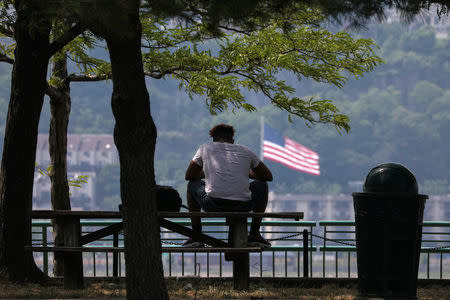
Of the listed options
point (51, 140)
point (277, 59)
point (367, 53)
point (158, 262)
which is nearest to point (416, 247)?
point (158, 262)

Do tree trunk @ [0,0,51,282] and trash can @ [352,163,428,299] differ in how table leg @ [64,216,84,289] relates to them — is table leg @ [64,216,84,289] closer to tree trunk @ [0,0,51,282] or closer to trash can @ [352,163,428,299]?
tree trunk @ [0,0,51,282]

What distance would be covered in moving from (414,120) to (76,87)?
75.9 meters

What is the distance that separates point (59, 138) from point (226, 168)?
6.02 metres

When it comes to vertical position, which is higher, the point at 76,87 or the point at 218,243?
the point at 76,87

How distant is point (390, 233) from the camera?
6758 millimetres

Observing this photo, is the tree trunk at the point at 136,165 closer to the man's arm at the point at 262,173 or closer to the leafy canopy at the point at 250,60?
the man's arm at the point at 262,173

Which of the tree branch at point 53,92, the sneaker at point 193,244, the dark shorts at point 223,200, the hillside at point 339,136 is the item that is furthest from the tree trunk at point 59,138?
the hillside at point 339,136

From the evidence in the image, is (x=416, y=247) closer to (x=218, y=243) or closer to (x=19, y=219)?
(x=218, y=243)

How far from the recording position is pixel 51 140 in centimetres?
1252

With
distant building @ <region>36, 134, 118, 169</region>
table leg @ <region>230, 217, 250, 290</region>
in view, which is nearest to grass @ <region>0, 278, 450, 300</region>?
table leg @ <region>230, 217, 250, 290</region>

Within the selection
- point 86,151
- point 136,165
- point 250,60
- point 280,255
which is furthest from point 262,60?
point 86,151

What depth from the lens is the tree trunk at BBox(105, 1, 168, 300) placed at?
572cm

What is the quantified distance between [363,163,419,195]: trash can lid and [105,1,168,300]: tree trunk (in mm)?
1979

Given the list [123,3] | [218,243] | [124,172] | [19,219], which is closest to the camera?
[123,3]
